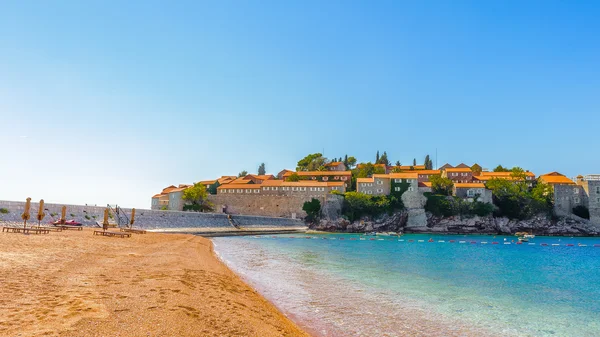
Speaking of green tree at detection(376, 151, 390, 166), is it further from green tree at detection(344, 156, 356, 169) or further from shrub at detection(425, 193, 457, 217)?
shrub at detection(425, 193, 457, 217)

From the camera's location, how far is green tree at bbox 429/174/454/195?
81.8 meters

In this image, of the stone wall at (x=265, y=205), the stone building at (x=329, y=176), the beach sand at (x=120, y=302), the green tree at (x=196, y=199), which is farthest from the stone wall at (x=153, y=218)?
the beach sand at (x=120, y=302)

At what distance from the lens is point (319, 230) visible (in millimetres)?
73375

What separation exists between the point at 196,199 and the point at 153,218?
98.6 feet

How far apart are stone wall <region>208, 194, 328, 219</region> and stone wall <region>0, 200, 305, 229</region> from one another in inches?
220

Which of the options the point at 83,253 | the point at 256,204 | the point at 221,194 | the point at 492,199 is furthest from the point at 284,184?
the point at 83,253

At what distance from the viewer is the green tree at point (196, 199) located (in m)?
75.0

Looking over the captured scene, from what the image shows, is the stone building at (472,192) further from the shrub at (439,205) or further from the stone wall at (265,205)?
the stone wall at (265,205)

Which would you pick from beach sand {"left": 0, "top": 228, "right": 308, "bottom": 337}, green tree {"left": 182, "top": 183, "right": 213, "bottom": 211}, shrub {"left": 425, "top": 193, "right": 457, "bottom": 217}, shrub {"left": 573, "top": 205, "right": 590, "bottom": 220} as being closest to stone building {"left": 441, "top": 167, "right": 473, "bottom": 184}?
shrub {"left": 425, "top": 193, "right": 457, "bottom": 217}

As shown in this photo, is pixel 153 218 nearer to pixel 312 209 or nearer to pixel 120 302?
pixel 312 209

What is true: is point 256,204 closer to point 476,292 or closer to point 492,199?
point 492,199

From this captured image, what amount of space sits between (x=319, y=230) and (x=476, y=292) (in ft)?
193

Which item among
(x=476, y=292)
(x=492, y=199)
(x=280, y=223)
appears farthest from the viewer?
(x=492, y=199)

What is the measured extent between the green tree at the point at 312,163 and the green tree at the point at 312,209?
30314 millimetres
